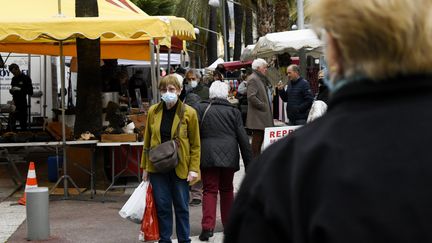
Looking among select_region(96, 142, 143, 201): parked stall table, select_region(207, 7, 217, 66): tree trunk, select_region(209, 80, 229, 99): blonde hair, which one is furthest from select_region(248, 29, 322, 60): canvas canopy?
select_region(207, 7, 217, 66): tree trunk

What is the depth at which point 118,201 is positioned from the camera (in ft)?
33.0

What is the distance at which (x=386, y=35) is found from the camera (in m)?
1.50

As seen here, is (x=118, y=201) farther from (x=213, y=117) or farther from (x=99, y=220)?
(x=213, y=117)

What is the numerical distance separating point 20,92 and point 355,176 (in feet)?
56.0

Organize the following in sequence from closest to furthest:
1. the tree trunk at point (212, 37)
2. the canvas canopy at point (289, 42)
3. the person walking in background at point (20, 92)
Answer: the canvas canopy at point (289, 42)
the person walking in background at point (20, 92)
the tree trunk at point (212, 37)

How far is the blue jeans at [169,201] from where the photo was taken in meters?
6.50

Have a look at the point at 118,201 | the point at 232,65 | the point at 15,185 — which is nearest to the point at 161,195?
the point at 118,201

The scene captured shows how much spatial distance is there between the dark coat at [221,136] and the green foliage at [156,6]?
27.1 meters

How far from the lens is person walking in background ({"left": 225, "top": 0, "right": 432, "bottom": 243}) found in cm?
143

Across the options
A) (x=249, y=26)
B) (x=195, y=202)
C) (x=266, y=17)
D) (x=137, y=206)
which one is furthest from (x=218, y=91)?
(x=249, y=26)

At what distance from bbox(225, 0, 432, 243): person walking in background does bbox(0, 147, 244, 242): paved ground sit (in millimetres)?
6001

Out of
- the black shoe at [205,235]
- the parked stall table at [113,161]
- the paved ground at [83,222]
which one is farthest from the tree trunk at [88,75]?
the black shoe at [205,235]

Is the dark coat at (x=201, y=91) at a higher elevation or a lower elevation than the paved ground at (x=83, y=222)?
higher

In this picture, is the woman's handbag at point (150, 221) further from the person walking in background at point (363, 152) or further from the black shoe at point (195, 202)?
the person walking in background at point (363, 152)
